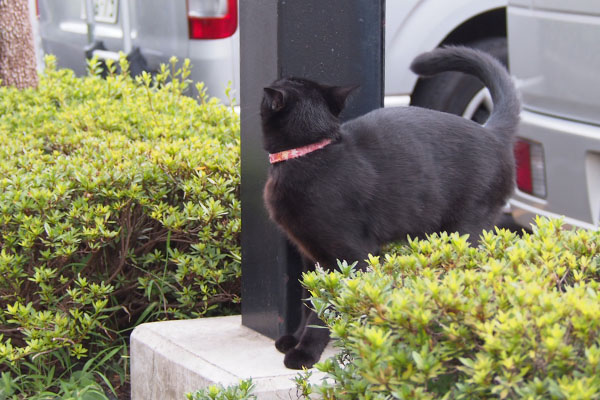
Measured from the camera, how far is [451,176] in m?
2.88

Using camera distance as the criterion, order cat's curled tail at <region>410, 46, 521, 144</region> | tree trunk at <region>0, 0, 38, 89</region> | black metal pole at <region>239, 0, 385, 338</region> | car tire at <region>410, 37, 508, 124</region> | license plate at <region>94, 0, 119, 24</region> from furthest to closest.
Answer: license plate at <region>94, 0, 119, 24</region> < tree trunk at <region>0, 0, 38, 89</region> < car tire at <region>410, 37, 508, 124</region> < cat's curled tail at <region>410, 46, 521, 144</region> < black metal pole at <region>239, 0, 385, 338</region>

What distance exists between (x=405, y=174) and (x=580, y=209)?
154 centimetres

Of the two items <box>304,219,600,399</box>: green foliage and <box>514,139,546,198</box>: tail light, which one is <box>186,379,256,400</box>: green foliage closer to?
<box>304,219,600,399</box>: green foliage

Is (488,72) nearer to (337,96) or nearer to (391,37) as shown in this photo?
(337,96)

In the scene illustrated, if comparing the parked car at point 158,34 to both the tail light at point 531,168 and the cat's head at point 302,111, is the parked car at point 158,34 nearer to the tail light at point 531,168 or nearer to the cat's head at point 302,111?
the tail light at point 531,168

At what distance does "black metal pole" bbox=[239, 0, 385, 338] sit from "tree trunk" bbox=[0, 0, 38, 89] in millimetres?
3357

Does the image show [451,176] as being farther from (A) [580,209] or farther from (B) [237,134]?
(B) [237,134]

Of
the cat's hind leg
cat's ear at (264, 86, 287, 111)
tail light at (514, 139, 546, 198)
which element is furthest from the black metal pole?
tail light at (514, 139, 546, 198)

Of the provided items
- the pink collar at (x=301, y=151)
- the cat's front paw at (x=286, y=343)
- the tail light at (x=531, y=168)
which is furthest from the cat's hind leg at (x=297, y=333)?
the tail light at (x=531, y=168)

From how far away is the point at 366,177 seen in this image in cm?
273

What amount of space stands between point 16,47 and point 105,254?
3.00m

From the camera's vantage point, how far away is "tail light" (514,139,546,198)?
415cm

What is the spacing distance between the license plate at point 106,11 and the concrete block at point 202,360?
152 inches

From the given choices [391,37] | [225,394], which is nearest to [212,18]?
[391,37]
